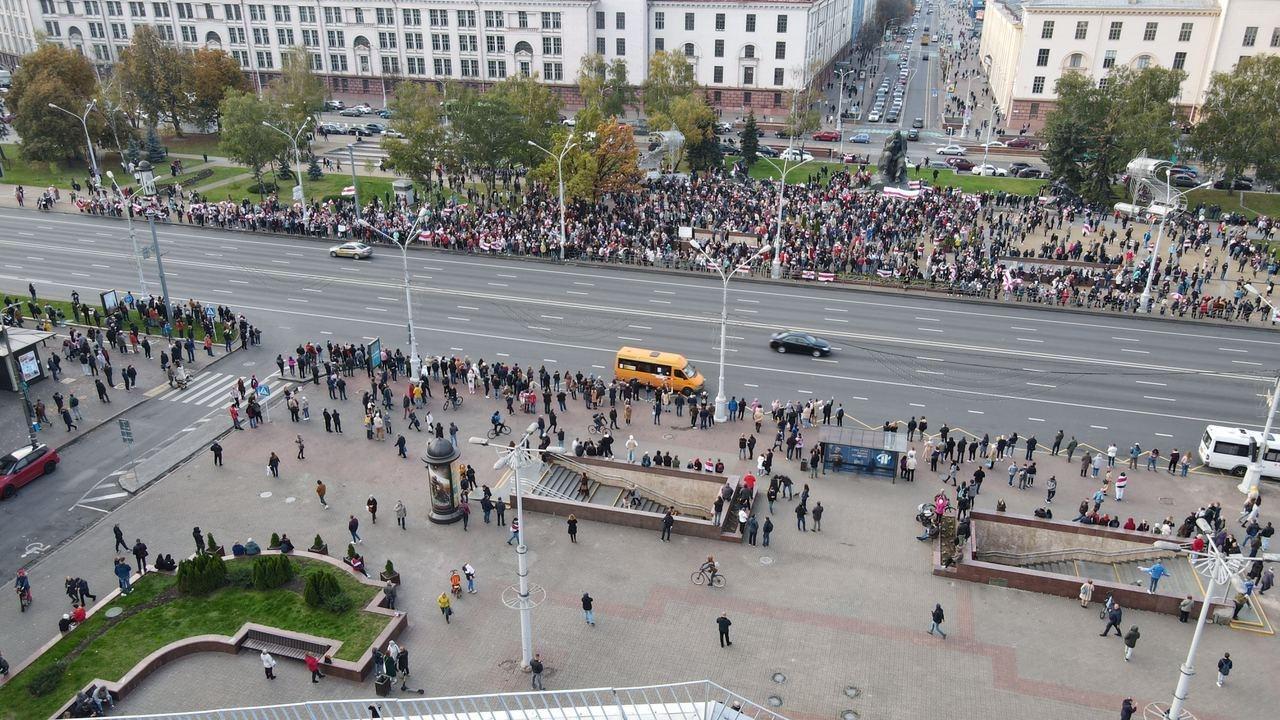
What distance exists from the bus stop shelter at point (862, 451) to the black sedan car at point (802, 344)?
10448 mm

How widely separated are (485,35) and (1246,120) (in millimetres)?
70914

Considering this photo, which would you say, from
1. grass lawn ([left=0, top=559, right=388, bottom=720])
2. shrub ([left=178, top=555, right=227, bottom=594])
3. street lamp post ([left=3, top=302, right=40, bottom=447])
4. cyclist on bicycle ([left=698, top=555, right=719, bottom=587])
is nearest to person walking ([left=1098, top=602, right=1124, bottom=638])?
cyclist on bicycle ([left=698, top=555, right=719, bottom=587])

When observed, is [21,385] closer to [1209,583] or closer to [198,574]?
[198,574]

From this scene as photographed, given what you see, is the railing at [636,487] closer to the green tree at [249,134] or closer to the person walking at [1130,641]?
the person walking at [1130,641]

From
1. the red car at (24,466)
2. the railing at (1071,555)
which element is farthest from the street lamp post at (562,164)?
the railing at (1071,555)

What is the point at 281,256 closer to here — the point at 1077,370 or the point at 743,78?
the point at 1077,370

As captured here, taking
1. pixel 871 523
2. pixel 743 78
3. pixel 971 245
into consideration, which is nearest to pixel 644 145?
pixel 743 78

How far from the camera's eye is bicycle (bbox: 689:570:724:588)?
85.7ft

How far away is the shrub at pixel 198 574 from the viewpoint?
24859mm

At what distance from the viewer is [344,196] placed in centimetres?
6981

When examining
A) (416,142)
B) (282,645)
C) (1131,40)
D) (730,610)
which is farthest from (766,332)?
(1131,40)

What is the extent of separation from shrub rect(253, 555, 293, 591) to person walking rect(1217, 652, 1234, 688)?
77.4 ft

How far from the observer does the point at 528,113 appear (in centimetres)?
6838

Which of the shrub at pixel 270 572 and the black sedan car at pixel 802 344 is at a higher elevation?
the black sedan car at pixel 802 344
